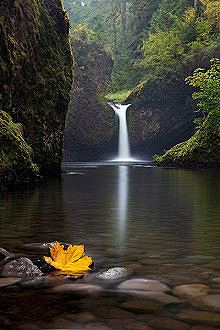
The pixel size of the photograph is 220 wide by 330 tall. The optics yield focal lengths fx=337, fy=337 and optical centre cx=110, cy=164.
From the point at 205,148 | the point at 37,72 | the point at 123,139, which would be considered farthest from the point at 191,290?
the point at 123,139

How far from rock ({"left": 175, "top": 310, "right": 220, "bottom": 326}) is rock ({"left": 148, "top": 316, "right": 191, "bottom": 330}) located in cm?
4

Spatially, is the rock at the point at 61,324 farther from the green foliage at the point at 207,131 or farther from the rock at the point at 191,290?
the green foliage at the point at 207,131

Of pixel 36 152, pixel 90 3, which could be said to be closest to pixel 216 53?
pixel 36 152

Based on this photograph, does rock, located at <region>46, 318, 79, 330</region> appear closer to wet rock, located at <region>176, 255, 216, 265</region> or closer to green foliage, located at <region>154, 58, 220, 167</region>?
wet rock, located at <region>176, 255, 216, 265</region>

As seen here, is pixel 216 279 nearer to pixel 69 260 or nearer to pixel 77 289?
pixel 77 289

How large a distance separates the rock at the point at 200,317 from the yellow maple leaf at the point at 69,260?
0.73 metres

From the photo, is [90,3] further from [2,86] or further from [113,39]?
[2,86]

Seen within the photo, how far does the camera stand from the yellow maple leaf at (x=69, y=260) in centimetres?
191

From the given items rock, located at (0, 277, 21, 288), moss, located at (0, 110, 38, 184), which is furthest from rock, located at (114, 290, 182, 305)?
moss, located at (0, 110, 38, 184)

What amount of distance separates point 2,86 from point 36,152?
7.39 feet

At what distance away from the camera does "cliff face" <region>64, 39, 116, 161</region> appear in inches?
1160

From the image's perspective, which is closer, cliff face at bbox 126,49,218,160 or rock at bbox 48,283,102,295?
rock at bbox 48,283,102,295

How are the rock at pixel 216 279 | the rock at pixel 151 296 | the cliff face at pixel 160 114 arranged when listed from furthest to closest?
the cliff face at pixel 160 114 < the rock at pixel 216 279 < the rock at pixel 151 296

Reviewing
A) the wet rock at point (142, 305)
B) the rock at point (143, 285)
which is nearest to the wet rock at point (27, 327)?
the wet rock at point (142, 305)
